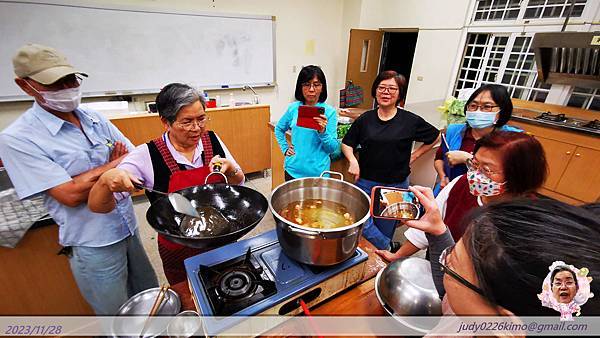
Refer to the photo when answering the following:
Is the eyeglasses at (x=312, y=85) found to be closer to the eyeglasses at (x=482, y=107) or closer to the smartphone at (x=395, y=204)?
the eyeglasses at (x=482, y=107)

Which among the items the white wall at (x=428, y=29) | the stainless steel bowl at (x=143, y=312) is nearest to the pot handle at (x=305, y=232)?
the stainless steel bowl at (x=143, y=312)

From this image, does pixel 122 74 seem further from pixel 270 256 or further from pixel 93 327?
pixel 270 256

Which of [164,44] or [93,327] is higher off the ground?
[164,44]

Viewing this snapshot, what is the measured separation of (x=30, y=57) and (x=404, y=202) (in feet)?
4.67

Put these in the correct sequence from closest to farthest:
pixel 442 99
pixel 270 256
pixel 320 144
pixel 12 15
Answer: pixel 270 256
pixel 320 144
pixel 12 15
pixel 442 99

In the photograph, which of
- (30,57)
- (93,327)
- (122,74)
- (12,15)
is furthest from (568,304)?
(12,15)

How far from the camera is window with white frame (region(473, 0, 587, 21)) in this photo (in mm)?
3154

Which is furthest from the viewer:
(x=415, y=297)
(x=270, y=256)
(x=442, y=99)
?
(x=442, y=99)

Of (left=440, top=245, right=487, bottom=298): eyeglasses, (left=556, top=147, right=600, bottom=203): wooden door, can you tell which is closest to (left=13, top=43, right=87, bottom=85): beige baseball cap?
(left=440, top=245, right=487, bottom=298): eyeglasses

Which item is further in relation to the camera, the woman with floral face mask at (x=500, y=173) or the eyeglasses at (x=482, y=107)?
the eyeglasses at (x=482, y=107)

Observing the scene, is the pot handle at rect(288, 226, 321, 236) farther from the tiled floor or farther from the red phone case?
the red phone case

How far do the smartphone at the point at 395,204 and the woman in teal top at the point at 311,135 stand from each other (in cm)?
95

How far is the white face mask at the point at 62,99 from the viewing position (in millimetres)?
941

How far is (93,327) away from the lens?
3.25 feet
